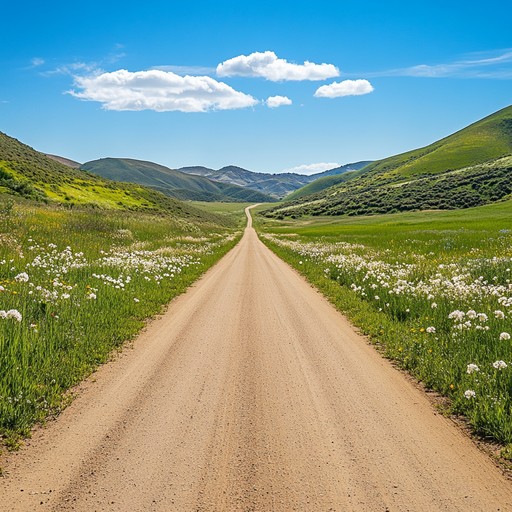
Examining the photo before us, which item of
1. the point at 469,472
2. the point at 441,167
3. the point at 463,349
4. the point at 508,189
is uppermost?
the point at 441,167

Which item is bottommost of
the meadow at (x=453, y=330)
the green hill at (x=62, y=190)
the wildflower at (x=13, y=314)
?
the meadow at (x=453, y=330)

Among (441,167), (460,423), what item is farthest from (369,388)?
(441,167)

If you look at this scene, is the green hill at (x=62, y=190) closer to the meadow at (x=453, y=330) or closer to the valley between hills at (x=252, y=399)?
the valley between hills at (x=252, y=399)

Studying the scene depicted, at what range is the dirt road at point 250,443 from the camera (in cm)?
415

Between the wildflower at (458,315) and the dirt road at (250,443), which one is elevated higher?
the wildflower at (458,315)

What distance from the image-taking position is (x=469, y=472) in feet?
15.3

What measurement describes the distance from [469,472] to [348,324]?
712 centimetres

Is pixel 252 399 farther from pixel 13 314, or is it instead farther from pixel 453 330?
pixel 453 330

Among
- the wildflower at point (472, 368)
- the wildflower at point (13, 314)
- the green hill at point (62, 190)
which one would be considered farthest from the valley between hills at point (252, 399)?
the green hill at point (62, 190)

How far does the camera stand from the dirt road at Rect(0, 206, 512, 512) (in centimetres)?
415

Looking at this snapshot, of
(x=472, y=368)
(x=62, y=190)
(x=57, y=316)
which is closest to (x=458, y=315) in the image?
(x=472, y=368)

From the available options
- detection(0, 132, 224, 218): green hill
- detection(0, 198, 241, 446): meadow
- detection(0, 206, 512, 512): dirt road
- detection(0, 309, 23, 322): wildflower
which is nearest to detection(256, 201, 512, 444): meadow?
detection(0, 206, 512, 512): dirt road

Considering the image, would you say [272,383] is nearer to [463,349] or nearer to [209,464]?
[209,464]

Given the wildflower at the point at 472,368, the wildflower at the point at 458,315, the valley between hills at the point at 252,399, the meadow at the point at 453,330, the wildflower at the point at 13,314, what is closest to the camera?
the valley between hills at the point at 252,399
